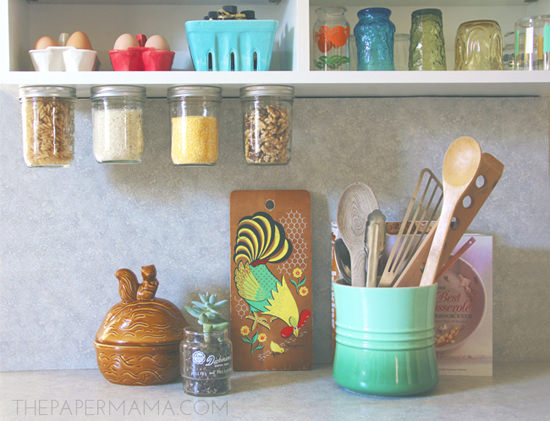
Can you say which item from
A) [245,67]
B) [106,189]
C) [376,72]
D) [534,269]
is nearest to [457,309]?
[534,269]

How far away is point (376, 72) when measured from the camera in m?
1.15

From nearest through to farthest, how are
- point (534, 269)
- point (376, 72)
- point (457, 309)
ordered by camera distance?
1. point (376, 72)
2. point (457, 309)
3. point (534, 269)

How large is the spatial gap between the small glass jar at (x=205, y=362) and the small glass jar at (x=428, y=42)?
1.97 feet

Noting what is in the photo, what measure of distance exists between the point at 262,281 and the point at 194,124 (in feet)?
1.13

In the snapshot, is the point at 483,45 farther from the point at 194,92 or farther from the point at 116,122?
the point at 116,122

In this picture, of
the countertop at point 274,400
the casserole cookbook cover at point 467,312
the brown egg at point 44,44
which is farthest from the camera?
the casserole cookbook cover at point 467,312

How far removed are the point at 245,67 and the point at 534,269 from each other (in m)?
0.72

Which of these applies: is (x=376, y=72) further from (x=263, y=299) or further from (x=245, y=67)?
(x=263, y=299)

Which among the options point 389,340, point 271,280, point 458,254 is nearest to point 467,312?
point 458,254

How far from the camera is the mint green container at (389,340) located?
1119 mm

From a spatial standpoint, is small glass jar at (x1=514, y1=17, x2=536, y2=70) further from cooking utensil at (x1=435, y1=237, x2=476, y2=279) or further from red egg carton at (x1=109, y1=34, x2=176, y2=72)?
red egg carton at (x1=109, y1=34, x2=176, y2=72)

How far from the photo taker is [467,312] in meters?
1.30

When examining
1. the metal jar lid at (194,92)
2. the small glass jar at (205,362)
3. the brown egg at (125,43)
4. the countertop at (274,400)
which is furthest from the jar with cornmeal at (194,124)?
the countertop at (274,400)

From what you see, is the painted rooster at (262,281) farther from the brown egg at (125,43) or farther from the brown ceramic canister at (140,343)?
the brown egg at (125,43)
